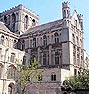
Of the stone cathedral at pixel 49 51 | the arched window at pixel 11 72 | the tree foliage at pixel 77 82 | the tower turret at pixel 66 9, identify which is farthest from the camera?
the tower turret at pixel 66 9

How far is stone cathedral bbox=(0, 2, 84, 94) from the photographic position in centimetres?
4716

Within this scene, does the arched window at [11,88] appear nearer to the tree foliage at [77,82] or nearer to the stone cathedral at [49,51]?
the stone cathedral at [49,51]

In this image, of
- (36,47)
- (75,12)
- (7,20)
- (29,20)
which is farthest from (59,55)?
(7,20)

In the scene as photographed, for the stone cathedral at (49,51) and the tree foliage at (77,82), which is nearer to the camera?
the tree foliage at (77,82)

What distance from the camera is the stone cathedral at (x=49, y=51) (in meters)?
47.2

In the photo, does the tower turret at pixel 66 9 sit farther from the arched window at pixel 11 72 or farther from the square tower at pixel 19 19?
the arched window at pixel 11 72

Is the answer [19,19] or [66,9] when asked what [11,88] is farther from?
[19,19]

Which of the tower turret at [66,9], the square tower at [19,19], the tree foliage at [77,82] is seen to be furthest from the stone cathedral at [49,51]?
the tree foliage at [77,82]

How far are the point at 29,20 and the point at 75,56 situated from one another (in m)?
25.5

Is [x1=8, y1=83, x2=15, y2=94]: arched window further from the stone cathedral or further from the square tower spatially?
the square tower

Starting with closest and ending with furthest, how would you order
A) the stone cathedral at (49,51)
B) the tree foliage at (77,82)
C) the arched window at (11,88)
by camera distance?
the tree foliage at (77,82), the stone cathedral at (49,51), the arched window at (11,88)

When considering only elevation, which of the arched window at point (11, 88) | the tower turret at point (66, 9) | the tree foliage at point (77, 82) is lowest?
the arched window at point (11, 88)

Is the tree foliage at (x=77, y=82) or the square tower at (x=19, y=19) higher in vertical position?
the square tower at (x=19, y=19)

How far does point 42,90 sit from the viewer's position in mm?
45969
